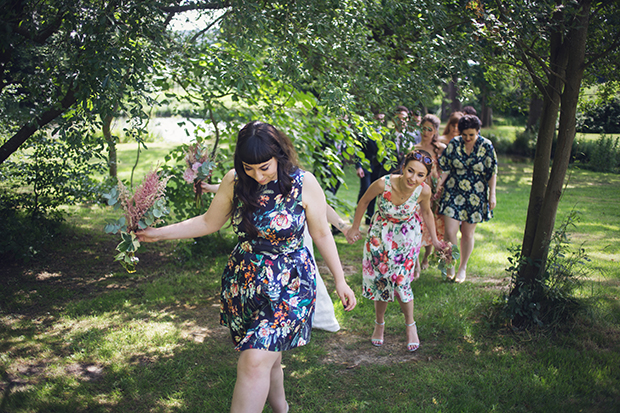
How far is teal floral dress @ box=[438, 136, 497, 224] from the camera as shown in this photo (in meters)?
5.65

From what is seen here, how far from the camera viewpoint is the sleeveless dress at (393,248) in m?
4.12

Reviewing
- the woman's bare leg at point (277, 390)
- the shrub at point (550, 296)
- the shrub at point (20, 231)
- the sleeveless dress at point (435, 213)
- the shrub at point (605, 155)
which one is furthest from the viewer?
the shrub at point (605, 155)

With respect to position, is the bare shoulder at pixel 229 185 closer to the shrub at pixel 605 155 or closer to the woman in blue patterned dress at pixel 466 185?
the woman in blue patterned dress at pixel 466 185

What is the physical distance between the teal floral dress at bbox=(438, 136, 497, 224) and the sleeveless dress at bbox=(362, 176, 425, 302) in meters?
1.78

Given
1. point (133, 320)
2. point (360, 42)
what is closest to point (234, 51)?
point (360, 42)

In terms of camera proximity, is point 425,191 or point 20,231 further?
point 20,231

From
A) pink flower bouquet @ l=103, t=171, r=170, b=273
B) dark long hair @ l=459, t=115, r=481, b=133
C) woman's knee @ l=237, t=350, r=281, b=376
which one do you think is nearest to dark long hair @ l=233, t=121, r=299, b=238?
pink flower bouquet @ l=103, t=171, r=170, b=273

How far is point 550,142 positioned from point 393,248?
1.71 metres

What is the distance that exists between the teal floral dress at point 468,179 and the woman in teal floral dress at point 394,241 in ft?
5.58

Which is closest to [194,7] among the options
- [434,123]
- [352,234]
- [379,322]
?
[352,234]

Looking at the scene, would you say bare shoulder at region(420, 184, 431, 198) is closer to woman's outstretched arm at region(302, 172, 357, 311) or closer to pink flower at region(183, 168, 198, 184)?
woman's outstretched arm at region(302, 172, 357, 311)

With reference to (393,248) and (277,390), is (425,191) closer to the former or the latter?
(393,248)

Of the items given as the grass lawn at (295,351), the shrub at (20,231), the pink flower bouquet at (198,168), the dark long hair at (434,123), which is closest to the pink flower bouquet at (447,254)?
the grass lawn at (295,351)

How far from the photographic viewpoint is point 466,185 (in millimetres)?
5793
